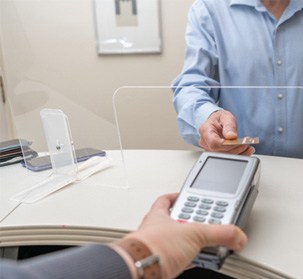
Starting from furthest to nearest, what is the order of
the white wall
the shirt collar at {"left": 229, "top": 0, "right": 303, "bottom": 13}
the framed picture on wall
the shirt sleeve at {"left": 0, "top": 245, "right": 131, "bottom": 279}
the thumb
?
the framed picture on wall, the white wall, the shirt collar at {"left": 229, "top": 0, "right": 303, "bottom": 13}, the thumb, the shirt sleeve at {"left": 0, "top": 245, "right": 131, "bottom": 279}

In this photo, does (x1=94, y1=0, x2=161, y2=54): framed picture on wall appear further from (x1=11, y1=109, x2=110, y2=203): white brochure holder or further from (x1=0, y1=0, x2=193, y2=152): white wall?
(x1=11, y1=109, x2=110, y2=203): white brochure holder

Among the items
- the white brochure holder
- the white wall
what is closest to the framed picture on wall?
the white wall

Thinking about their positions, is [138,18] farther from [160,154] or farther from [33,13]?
[160,154]

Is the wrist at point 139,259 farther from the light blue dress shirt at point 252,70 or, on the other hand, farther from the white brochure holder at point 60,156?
the light blue dress shirt at point 252,70

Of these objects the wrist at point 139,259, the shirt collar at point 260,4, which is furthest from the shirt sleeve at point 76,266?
the shirt collar at point 260,4

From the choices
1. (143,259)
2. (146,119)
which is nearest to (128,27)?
(146,119)

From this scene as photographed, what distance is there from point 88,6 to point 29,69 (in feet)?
2.95

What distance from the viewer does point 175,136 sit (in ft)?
4.04

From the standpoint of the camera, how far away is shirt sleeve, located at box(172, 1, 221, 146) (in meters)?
0.97

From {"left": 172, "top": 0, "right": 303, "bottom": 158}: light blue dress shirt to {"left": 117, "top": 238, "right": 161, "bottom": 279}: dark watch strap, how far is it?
59cm

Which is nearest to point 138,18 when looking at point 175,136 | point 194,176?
point 175,136

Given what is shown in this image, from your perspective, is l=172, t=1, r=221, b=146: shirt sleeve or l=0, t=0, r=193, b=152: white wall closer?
l=172, t=1, r=221, b=146: shirt sleeve

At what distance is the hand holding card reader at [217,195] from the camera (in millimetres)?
535

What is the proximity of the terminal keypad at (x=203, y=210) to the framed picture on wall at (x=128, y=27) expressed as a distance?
4.52 feet
